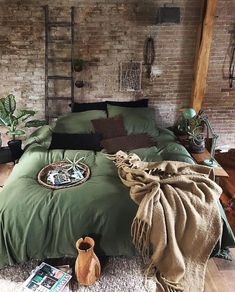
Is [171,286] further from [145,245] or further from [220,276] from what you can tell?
[220,276]

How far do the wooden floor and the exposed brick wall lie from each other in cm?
245

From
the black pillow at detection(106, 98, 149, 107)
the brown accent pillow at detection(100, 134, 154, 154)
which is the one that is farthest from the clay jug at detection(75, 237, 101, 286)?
the black pillow at detection(106, 98, 149, 107)

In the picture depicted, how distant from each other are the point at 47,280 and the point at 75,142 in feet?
5.24

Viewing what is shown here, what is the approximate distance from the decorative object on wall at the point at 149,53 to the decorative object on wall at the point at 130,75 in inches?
4.1

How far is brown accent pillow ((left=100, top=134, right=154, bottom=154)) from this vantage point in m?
3.42

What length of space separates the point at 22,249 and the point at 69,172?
0.81m

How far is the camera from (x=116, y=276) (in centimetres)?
245

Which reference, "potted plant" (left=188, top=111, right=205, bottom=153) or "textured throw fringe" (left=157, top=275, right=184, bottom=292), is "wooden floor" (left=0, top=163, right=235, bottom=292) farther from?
"potted plant" (left=188, top=111, right=205, bottom=153)

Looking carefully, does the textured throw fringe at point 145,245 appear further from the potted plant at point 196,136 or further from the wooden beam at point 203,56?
the wooden beam at point 203,56

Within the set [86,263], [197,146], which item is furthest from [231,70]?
[86,263]

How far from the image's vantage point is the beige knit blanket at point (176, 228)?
7.27ft

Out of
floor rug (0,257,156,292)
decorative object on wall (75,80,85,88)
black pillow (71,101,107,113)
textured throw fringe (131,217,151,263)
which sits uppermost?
decorative object on wall (75,80,85,88)

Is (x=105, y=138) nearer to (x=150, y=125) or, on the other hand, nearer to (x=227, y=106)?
(x=150, y=125)

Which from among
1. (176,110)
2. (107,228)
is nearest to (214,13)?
(176,110)
